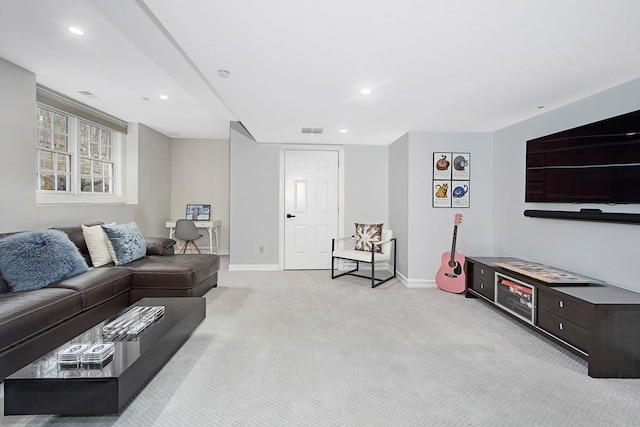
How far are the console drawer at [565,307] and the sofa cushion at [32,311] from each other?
359cm

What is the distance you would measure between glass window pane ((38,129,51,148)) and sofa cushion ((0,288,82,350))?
2.20 meters

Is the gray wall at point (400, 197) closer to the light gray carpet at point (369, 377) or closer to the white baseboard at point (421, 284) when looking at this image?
the white baseboard at point (421, 284)

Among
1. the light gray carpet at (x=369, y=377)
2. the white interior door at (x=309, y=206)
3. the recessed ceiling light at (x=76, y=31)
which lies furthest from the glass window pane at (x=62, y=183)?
the white interior door at (x=309, y=206)

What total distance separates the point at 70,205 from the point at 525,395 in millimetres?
4873

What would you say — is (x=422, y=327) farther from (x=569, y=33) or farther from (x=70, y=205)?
(x=70, y=205)

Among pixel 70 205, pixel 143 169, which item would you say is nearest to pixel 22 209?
pixel 70 205

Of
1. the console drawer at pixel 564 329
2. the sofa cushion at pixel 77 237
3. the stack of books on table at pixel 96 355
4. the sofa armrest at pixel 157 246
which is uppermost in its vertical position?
the sofa cushion at pixel 77 237

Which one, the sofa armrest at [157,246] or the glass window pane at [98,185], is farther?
the glass window pane at [98,185]

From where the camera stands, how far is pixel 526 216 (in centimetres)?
354

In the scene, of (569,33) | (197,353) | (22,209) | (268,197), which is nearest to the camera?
(569,33)

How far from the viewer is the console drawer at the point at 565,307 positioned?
2.14 metres

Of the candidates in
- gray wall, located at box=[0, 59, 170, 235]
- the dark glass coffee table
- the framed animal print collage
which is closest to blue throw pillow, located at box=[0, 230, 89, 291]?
gray wall, located at box=[0, 59, 170, 235]

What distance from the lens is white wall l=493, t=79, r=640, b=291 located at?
2.49 meters

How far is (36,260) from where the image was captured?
250 cm
